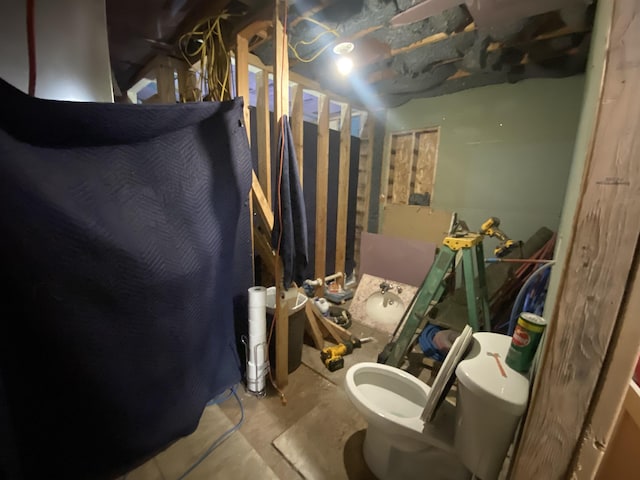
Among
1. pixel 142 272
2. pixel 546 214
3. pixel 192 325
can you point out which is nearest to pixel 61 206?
pixel 142 272

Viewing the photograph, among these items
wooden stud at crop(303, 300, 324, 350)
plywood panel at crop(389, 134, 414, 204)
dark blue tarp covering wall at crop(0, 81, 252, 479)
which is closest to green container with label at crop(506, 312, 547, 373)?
dark blue tarp covering wall at crop(0, 81, 252, 479)

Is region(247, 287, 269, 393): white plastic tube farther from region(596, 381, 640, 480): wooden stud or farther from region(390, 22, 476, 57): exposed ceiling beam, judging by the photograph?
region(390, 22, 476, 57): exposed ceiling beam

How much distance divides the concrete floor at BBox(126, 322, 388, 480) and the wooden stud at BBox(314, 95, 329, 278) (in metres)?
1.36

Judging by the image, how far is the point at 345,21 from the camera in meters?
1.54

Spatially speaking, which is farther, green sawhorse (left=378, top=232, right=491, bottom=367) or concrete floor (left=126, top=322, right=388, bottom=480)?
green sawhorse (left=378, top=232, right=491, bottom=367)

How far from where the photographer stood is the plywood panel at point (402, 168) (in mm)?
2938

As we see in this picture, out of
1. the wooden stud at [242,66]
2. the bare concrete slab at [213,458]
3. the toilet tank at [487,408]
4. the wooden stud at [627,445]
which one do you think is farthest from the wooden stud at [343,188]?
the wooden stud at [627,445]

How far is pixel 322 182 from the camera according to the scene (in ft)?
8.65

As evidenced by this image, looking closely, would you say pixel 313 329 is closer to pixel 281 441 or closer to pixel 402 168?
pixel 281 441

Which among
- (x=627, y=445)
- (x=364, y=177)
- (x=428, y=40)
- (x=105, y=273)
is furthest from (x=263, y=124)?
(x=627, y=445)

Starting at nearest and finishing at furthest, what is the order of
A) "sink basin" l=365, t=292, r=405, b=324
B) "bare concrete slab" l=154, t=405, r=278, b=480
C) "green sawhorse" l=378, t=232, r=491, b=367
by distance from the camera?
"bare concrete slab" l=154, t=405, r=278, b=480, "green sawhorse" l=378, t=232, r=491, b=367, "sink basin" l=365, t=292, r=405, b=324

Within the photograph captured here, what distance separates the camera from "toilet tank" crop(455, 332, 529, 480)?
0.72 meters

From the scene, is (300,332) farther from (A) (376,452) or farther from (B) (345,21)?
(B) (345,21)

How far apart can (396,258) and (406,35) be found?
1.92 m
